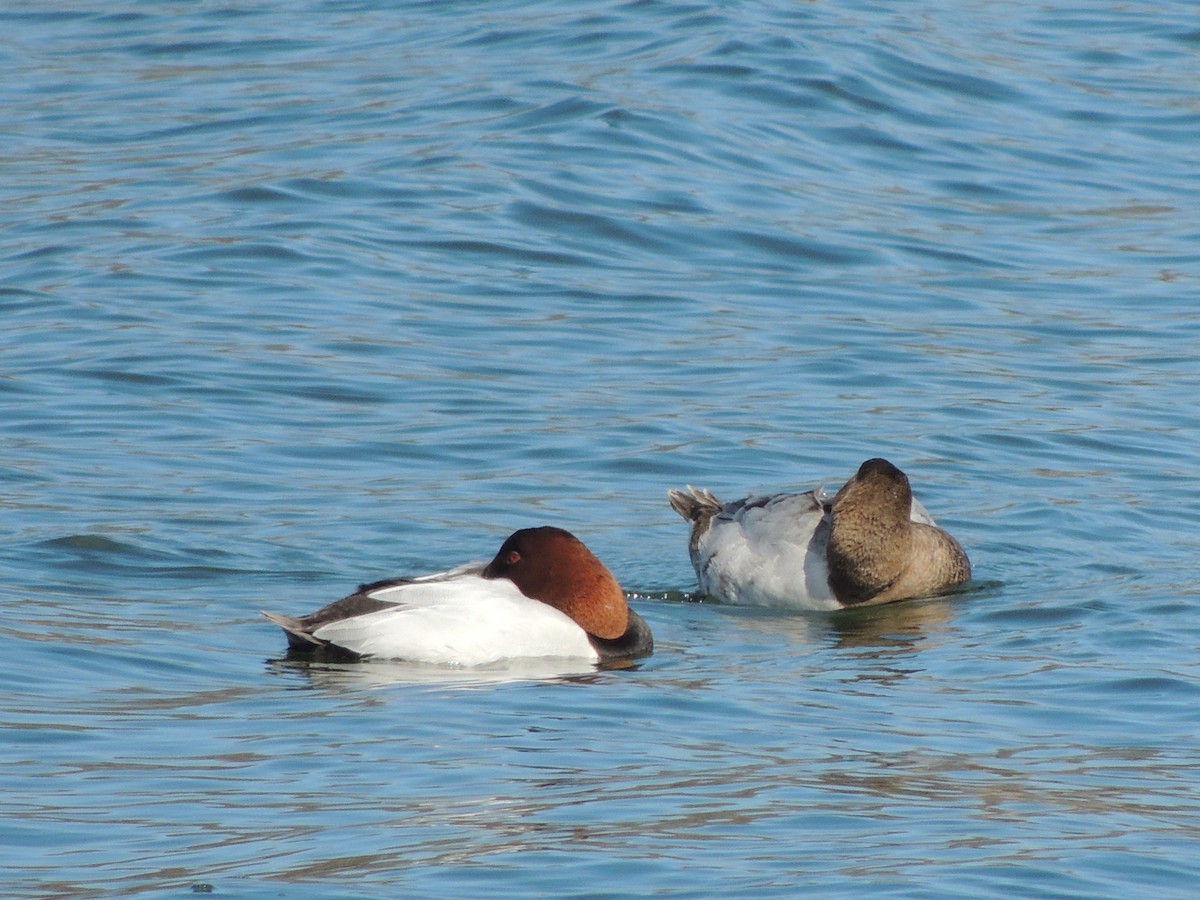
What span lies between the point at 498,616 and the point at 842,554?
2353 millimetres

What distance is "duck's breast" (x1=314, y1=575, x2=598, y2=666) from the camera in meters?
8.53

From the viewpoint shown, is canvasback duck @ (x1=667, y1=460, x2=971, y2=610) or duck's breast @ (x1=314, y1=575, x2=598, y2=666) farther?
canvasback duck @ (x1=667, y1=460, x2=971, y2=610)

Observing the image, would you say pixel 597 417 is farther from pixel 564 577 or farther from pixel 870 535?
pixel 564 577

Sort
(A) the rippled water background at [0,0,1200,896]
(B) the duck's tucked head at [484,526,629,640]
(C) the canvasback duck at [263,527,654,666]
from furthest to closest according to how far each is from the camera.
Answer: (B) the duck's tucked head at [484,526,629,640] → (C) the canvasback duck at [263,527,654,666] → (A) the rippled water background at [0,0,1200,896]

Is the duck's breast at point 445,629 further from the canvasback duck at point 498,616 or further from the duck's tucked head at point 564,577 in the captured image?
the duck's tucked head at point 564,577

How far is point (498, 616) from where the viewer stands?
8.63 m

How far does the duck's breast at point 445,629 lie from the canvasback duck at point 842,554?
1.89 meters

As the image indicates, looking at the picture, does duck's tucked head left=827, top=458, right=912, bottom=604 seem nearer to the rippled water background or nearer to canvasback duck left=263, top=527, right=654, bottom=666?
the rippled water background

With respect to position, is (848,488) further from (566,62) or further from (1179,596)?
(566,62)

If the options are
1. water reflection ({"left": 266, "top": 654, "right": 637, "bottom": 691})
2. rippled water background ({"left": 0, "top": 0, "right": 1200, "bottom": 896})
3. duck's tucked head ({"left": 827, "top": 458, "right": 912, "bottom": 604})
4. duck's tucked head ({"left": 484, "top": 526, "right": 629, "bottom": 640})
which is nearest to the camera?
rippled water background ({"left": 0, "top": 0, "right": 1200, "bottom": 896})

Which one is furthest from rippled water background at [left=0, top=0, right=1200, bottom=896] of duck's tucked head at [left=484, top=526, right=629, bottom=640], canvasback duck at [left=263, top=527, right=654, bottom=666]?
duck's tucked head at [left=484, top=526, right=629, bottom=640]

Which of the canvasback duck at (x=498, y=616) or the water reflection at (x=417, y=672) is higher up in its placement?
the canvasback duck at (x=498, y=616)

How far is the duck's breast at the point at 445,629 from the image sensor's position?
28.0 feet

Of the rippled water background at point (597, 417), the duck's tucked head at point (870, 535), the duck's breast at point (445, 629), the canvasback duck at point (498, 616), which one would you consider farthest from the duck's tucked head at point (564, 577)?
the duck's tucked head at point (870, 535)
